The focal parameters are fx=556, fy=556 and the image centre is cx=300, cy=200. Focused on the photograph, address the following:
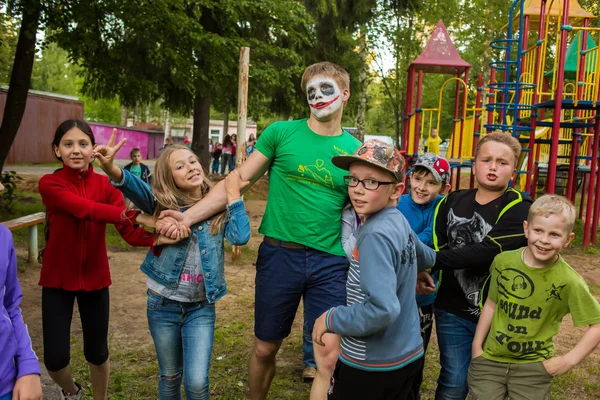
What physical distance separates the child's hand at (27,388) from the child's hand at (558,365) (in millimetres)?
2028

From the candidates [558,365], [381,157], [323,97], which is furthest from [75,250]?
[558,365]

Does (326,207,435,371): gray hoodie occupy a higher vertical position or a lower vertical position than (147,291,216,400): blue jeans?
higher

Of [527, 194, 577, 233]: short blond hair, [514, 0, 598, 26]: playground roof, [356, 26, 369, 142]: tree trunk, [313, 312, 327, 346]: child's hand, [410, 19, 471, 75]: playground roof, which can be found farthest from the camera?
[356, 26, 369, 142]: tree trunk

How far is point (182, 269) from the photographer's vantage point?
9.27ft

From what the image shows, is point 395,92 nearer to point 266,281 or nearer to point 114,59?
point 114,59

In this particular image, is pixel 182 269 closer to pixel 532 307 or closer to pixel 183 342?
pixel 183 342

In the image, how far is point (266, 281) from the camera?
310 cm

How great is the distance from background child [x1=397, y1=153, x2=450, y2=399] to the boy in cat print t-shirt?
0.75 feet

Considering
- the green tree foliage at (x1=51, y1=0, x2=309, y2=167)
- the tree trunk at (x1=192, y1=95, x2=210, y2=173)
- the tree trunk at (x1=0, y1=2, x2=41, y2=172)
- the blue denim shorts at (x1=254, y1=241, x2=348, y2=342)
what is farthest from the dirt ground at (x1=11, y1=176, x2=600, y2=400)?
the tree trunk at (x1=192, y1=95, x2=210, y2=173)

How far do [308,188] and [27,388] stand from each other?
1.64 m

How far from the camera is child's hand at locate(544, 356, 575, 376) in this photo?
2344 millimetres

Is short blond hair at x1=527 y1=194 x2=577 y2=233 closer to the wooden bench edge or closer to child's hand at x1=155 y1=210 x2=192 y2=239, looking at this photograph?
child's hand at x1=155 y1=210 x2=192 y2=239

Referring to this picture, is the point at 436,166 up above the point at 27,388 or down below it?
above

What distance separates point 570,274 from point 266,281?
1533mm
